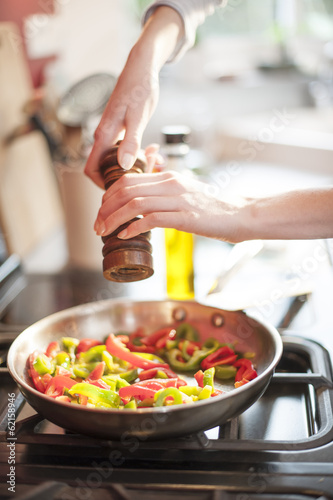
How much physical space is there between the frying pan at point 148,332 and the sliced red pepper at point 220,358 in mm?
33

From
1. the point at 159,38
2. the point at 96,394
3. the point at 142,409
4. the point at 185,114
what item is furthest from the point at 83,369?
the point at 185,114

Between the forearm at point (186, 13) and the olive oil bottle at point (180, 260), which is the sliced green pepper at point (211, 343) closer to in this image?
the olive oil bottle at point (180, 260)

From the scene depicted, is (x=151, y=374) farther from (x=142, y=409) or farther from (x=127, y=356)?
(x=142, y=409)

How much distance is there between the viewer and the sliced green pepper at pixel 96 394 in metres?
0.73

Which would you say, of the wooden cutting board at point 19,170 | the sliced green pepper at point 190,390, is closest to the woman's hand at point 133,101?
the sliced green pepper at point 190,390

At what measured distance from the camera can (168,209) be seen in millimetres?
780

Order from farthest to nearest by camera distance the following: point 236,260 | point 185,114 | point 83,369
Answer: point 185,114, point 236,260, point 83,369

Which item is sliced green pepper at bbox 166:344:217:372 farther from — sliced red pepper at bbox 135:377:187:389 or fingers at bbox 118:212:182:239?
fingers at bbox 118:212:182:239

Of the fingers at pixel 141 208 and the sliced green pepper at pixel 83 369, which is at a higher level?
the fingers at pixel 141 208

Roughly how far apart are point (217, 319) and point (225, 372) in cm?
13

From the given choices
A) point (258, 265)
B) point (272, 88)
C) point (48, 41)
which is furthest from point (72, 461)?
point (272, 88)

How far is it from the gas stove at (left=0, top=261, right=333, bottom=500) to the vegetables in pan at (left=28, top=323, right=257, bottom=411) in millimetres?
49

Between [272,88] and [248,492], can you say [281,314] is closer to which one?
[248,492]

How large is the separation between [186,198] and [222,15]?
12.3 ft
